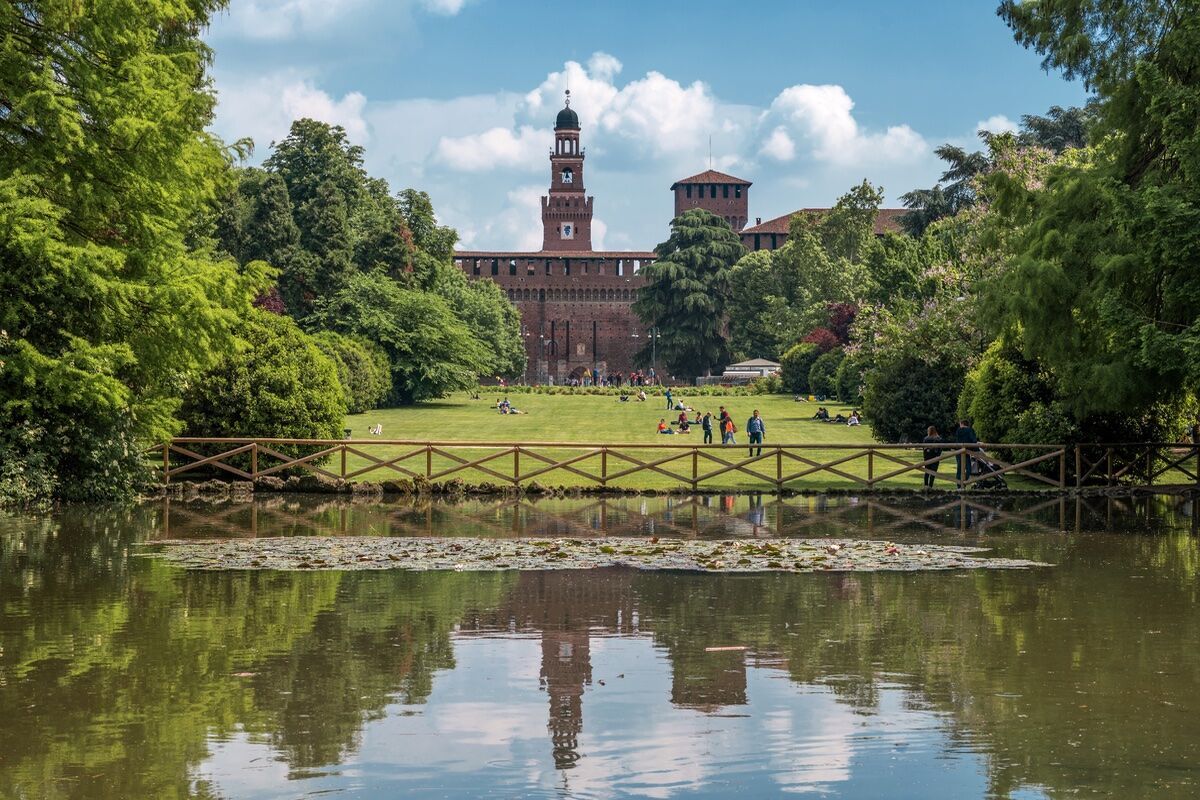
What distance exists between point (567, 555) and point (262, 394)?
12124 mm

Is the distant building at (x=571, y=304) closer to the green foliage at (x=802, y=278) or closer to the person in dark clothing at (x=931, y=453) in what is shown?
the green foliage at (x=802, y=278)

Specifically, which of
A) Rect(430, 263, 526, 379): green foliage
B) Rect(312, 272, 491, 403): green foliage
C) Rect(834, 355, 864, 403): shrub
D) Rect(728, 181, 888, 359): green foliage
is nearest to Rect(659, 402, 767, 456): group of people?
Rect(834, 355, 864, 403): shrub

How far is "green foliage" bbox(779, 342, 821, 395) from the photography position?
220ft

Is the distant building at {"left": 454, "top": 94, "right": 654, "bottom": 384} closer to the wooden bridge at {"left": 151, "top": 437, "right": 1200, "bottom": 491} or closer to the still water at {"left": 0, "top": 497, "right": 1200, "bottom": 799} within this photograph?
the wooden bridge at {"left": 151, "top": 437, "right": 1200, "bottom": 491}

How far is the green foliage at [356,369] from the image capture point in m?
46.3

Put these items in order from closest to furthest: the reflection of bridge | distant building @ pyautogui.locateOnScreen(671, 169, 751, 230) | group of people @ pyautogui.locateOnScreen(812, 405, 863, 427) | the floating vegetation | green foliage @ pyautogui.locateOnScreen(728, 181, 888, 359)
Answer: the floating vegetation
the reflection of bridge
group of people @ pyautogui.locateOnScreen(812, 405, 863, 427)
green foliage @ pyautogui.locateOnScreen(728, 181, 888, 359)
distant building @ pyautogui.locateOnScreen(671, 169, 751, 230)

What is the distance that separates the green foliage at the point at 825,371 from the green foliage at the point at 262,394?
37313 mm

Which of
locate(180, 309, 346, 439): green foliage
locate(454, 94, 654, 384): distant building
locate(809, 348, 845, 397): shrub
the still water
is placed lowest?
the still water

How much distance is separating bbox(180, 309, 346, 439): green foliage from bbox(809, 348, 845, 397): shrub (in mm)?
37460

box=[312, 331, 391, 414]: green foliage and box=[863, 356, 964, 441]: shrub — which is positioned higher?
box=[312, 331, 391, 414]: green foliage

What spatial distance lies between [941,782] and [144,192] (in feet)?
52.7

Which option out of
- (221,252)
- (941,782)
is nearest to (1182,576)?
(941,782)

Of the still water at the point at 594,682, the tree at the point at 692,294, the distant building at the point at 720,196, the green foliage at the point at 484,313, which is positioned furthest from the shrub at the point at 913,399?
the distant building at the point at 720,196

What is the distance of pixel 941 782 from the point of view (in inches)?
278
